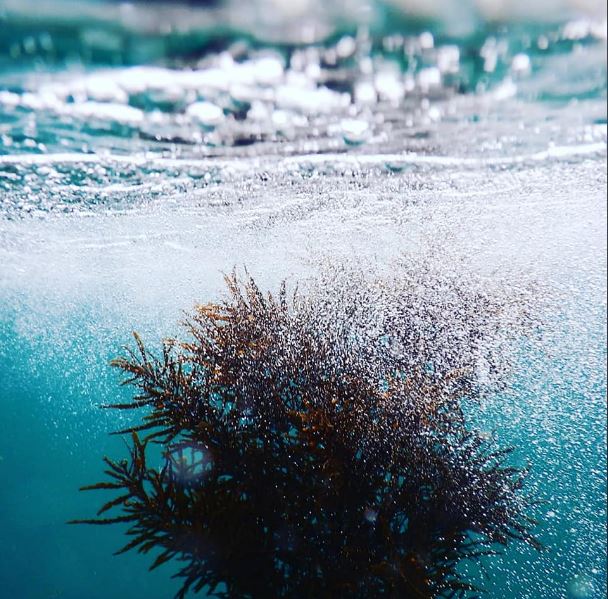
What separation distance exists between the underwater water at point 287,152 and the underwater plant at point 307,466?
1.55 m

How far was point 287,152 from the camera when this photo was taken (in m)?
6.87

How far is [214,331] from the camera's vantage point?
4930 mm

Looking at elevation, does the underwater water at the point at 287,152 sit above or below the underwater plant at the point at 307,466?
above

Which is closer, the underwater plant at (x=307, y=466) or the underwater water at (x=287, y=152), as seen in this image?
the underwater water at (x=287, y=152)

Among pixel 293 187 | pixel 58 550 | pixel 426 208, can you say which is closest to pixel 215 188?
pixel 293 187

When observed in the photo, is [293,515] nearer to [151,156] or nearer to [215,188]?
[151,156]

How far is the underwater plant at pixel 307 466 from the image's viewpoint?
373 cm

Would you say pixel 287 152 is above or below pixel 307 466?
above

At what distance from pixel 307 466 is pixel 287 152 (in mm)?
4770

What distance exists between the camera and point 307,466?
4152 mm

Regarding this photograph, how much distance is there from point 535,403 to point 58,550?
28.4m

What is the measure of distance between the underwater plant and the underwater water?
5.08 feet

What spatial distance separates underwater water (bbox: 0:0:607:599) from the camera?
3596 mm

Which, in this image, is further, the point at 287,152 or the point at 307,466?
the point at 287,152
